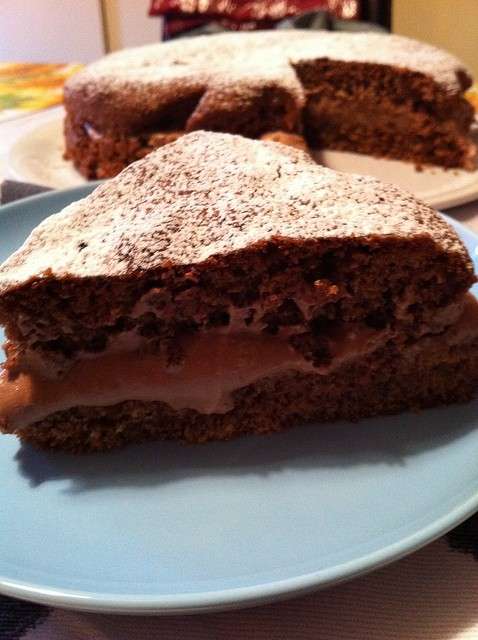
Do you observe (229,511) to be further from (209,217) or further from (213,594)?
(209,217)

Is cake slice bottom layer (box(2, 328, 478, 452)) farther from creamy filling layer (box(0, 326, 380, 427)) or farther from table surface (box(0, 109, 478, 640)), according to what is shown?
table surface (box(0, 109, 478, 640))

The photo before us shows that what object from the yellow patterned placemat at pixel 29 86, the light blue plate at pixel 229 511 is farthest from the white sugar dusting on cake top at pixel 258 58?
the light blue plate at pixel 229 511

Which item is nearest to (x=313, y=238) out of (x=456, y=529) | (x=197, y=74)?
(x=456, y=529)

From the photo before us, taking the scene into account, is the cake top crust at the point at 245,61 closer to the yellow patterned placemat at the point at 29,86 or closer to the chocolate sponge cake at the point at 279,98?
the chocolate sponge cake at the point at 279,98

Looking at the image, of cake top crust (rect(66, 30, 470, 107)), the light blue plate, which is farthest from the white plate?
the light blue plate

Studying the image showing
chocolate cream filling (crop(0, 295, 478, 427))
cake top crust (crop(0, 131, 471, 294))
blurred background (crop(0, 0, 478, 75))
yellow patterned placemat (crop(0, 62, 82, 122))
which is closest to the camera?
cake top crust (crop(0, 131, 471, 294))
